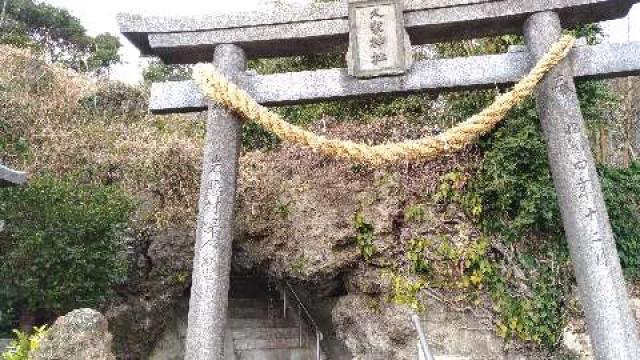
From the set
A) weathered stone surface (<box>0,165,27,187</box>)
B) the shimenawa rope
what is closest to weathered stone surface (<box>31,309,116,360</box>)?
weathered stone surface (<box>0,165,27,187</box>)

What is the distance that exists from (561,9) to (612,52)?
0.57 meters

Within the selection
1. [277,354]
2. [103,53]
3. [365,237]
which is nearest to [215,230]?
[365,237]

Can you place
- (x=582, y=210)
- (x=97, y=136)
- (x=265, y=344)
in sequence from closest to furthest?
(x=582, y=210) → (x=265, y=344) → (x=97, y=136)

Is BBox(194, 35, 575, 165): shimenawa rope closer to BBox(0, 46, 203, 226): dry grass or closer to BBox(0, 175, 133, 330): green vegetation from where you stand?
BBox(0, 175, 133, 330): green vegetation

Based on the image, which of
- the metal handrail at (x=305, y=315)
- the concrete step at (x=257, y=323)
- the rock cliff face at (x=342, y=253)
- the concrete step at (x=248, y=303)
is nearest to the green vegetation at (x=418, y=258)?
the rock cliff face at (x=342, y=253)

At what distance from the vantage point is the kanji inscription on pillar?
17.0 ft

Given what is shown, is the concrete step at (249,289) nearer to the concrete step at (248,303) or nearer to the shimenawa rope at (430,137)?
the concrete step at (248,303)

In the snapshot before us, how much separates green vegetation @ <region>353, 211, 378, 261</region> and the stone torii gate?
84.4 inches

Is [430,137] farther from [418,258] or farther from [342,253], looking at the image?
[342,253]

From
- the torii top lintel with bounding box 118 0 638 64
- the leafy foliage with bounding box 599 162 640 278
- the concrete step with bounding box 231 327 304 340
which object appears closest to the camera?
the torii top lintel with bounding box 118 0 638 64

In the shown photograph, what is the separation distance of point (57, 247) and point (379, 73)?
14.6 ft

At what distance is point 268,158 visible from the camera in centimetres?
890

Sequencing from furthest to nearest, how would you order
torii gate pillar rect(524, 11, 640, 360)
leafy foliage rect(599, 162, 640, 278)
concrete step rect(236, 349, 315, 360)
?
concrete step rect(236, 349, 315, 360) → leafy foliage rect(599, 162, 640, 278) → torii gate pillar rect(524, 11, 640, 360)

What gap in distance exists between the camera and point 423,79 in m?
5.17
